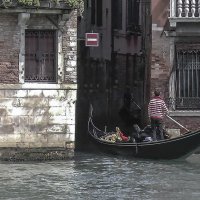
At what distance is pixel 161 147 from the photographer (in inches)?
468

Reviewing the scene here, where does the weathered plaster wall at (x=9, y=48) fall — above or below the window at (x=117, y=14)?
below

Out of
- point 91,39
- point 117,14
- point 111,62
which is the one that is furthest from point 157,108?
point 117,14

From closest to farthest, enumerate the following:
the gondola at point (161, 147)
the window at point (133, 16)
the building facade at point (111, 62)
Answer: the gondola at point (161, 147), the building facade at point (111, 62), the window at point (133, 16)

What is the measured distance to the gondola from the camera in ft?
38.4

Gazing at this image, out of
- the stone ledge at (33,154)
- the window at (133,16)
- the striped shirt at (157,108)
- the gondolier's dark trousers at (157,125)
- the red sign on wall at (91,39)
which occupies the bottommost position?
the stone ledge at (33,154)

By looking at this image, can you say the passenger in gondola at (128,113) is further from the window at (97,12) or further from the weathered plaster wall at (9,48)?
the weathered plaster wall at (9,48)

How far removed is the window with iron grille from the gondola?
6.07ft

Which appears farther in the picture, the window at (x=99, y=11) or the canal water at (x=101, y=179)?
the window at (x=99, y=11)

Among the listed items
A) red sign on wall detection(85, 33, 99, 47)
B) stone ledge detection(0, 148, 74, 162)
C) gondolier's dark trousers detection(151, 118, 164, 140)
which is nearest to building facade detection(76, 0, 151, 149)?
red sign on wall detection(85, 33, 99, 47)

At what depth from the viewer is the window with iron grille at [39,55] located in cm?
1199

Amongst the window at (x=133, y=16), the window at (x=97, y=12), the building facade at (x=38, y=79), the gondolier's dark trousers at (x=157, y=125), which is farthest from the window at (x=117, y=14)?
the building facade at (x=38, y=79)

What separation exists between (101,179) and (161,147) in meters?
2.19

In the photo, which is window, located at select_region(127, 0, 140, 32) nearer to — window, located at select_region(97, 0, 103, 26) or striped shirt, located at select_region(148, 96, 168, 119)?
window, located at select_region(97, 0, 103, 26)

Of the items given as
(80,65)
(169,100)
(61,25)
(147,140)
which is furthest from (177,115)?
(80,65)
